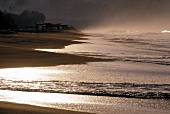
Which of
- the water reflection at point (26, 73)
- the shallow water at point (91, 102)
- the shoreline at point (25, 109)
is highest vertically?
the shoreline at point (25, 109)

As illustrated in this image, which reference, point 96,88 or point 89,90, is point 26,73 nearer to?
point 96,88

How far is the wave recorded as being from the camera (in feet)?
38.8

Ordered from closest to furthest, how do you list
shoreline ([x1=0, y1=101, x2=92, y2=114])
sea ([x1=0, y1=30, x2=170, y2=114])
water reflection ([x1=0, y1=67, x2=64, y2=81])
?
shoreline ([x1=0, y1=101, x2=92, y2=114])
sea ([x1=0, y1=30, x2=170, y2=114])
water reflection ([x1=0, y1=67, x2=64, y2=81])

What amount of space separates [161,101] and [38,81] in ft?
16.0

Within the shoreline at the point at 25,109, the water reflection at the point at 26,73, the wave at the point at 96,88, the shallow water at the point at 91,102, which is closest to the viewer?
the shoreline at the point at 25,109

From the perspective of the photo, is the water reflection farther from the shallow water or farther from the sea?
the shallow water

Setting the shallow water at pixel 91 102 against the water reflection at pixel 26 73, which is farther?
the water reflection at pixel 26 73

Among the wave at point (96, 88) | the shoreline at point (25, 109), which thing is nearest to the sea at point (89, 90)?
the wave at point (96, 88)

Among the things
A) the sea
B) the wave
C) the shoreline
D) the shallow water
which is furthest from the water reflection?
the shoreline

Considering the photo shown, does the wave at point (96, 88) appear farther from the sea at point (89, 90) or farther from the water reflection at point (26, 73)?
the water reflection at point (26, 73)

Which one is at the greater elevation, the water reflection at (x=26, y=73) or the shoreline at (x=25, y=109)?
the shoreline at (x=25, y=109)

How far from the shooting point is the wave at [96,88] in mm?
11828

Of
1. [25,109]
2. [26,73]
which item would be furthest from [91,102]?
[26,73]

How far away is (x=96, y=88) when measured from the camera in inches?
500
